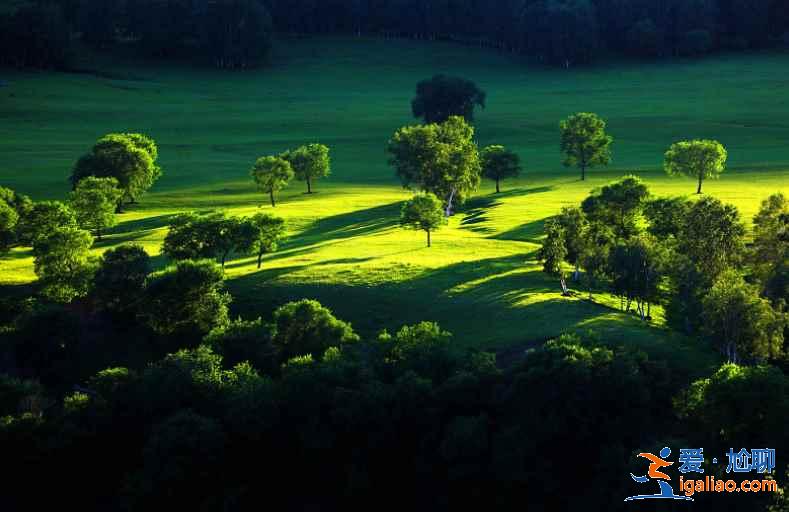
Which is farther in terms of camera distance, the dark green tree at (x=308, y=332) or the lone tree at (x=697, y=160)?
the lone tree at (x=697, y=160)

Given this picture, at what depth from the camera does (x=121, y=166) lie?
109 metres

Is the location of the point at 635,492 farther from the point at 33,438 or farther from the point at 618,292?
the point at 33,438

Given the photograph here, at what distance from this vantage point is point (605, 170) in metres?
128

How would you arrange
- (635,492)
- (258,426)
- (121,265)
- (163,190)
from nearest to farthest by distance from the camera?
(635,492)
(258,426)
(121,265)
(163,190)

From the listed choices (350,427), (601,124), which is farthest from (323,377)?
(601,124)

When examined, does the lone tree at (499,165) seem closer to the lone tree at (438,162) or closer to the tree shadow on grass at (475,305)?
the lone tree at (438,162)

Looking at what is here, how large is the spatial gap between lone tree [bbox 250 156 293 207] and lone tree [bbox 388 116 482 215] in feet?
44.9

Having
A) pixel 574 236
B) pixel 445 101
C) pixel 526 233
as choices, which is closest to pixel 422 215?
pixel 526 233

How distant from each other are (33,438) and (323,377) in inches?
701

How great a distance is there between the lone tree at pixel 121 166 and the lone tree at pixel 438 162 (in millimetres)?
30320

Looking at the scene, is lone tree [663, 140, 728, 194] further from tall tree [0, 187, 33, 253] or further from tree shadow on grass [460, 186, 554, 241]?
tall tree [0, 187, 33, 253]

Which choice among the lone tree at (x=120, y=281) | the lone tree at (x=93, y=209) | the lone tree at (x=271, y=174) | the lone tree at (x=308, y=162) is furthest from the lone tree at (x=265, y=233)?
the lone tree at (x=308, y=162)

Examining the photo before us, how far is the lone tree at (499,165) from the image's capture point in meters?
118

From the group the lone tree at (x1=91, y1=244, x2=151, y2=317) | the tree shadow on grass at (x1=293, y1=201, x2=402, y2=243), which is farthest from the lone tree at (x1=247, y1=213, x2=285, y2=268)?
the lone tree at (x1=91, y1=244, x2=151, y2=317)
